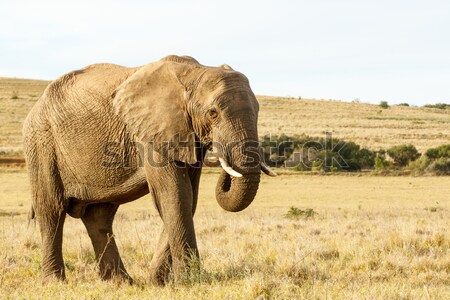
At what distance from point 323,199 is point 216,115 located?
21.4 m

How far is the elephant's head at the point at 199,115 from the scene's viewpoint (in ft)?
25.3

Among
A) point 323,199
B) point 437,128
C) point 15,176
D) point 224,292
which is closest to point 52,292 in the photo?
point 224,292

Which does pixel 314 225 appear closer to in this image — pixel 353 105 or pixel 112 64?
pixel 112 64

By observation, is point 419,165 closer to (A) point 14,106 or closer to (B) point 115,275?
(B) point 115,275

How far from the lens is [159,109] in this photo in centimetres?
840

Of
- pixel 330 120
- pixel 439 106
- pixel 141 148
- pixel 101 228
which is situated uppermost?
pixel 439 106

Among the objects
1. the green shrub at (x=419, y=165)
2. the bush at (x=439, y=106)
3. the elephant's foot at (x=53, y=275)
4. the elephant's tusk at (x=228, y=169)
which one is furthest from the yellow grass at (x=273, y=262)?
the bush at (x=439, y=106)

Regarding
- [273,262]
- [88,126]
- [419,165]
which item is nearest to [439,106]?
[419,165]

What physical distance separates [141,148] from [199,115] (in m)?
0.87

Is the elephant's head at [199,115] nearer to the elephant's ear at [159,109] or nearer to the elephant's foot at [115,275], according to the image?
the elephant's ear at [159,109]

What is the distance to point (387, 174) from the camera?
39844 mm

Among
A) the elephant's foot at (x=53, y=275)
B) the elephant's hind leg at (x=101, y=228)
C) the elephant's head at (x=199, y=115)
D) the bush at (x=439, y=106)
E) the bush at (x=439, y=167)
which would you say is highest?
the bush at (x=439, y=106)

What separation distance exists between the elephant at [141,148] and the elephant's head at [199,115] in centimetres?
1

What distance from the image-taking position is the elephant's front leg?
8.08 meters
